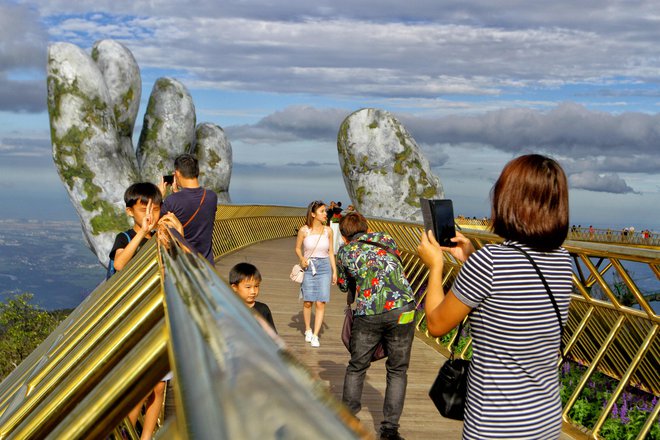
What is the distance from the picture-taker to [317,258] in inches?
344

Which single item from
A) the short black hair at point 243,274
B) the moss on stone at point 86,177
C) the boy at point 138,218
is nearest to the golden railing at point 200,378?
the boy at point 138,218

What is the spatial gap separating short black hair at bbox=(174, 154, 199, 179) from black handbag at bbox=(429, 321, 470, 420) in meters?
3.14

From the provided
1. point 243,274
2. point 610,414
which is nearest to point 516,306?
point 243,274

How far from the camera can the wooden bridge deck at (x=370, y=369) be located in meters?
6.21

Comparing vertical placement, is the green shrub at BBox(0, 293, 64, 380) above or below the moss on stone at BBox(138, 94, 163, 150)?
below

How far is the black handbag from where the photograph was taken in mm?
3254

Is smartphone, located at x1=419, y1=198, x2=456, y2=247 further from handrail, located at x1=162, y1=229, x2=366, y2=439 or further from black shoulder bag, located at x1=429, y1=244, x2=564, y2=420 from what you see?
handrail, located at x1=162, y1=229, x2=366, y2=439

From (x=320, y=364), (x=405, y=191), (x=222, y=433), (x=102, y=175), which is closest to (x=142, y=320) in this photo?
(x=222, y=433)

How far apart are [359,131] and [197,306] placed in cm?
3115

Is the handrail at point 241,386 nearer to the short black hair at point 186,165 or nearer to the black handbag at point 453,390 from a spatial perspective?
the black handbag at point 453,390

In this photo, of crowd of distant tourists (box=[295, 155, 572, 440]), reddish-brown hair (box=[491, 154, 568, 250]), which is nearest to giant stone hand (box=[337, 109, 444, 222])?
crowd of distant tourists (box=[295, 155, 572, 440])

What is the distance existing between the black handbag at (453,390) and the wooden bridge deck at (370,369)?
0.51 meters

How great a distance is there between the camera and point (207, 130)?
46.4 meters

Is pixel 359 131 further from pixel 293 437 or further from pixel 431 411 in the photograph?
pixel 293 437
